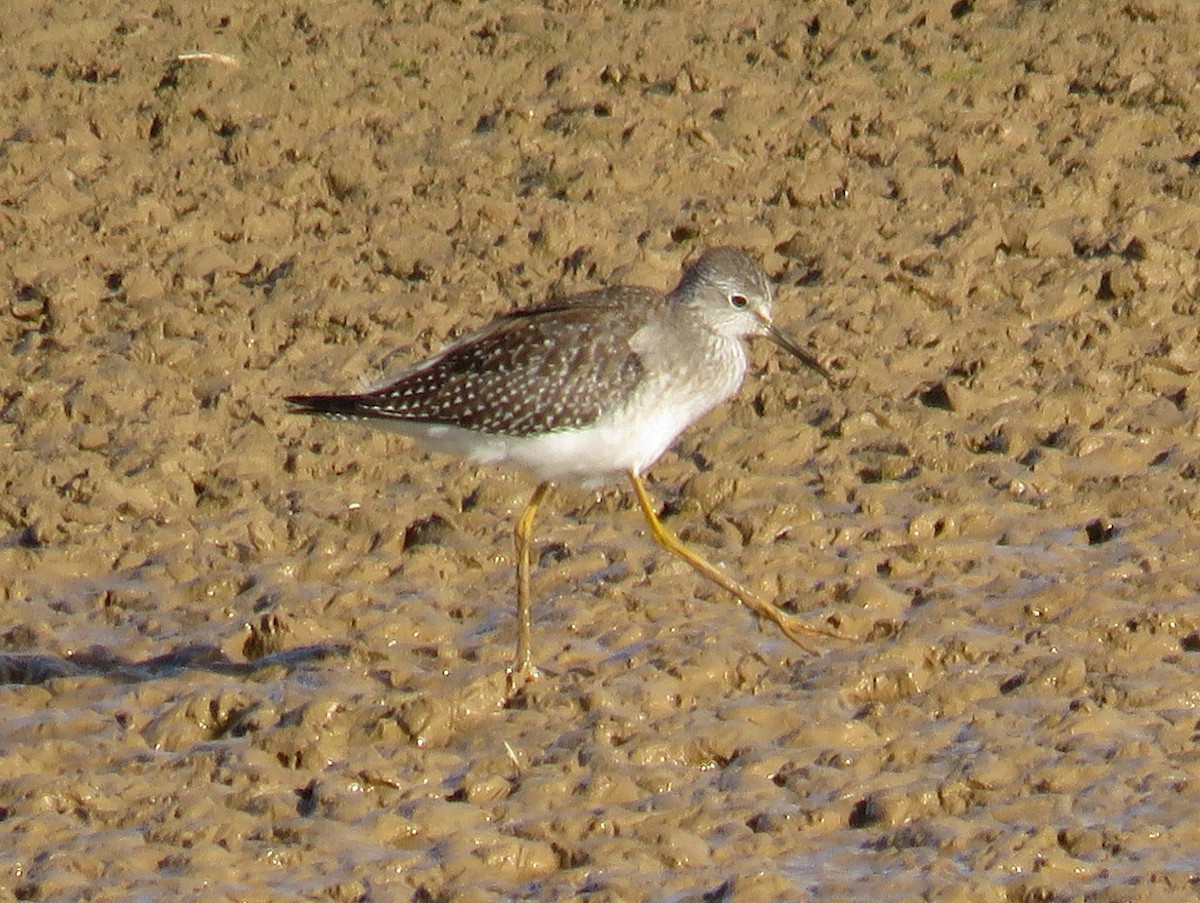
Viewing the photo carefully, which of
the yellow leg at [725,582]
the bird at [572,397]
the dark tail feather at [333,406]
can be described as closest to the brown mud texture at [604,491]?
the yellow leg at [725,582]

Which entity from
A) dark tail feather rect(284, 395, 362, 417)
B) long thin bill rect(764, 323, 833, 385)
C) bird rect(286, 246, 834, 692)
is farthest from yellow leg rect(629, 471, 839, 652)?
dark tail feather rect(284, 395, 362, 417)

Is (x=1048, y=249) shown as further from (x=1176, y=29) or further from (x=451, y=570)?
(x=451, y=570)

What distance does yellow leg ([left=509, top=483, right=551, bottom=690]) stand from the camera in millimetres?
9156

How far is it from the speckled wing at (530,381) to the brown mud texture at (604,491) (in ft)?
2.55

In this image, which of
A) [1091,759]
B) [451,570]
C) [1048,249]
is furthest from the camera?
[1048,249]

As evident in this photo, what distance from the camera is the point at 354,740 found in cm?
876

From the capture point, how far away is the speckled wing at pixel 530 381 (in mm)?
9539

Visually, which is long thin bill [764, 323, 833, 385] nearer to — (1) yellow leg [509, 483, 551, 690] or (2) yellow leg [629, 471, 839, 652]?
(2) yellow leg [629, 471, 839, 652]

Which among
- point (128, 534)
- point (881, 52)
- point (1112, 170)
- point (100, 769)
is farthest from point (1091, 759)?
point (881, 52)

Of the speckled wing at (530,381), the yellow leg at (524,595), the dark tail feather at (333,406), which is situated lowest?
the yellow leg at (524,595)

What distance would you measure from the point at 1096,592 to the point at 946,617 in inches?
22.9

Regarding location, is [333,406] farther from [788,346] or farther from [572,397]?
[788,346]

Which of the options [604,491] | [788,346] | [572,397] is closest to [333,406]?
[572,397]

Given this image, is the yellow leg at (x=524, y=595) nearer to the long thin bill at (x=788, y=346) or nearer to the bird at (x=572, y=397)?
the bird at (x=572, y=397)
